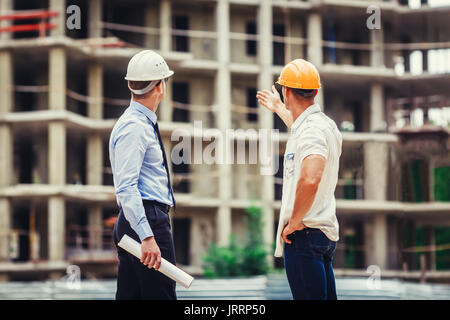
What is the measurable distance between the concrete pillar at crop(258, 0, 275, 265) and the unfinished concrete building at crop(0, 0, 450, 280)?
0.16 ft

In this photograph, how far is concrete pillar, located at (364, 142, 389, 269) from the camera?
31.8 meters

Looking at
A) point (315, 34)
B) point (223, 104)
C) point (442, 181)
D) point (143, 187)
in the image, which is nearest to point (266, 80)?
point (223, 104)

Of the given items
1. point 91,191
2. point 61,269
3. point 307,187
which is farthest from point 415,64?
point 307,187

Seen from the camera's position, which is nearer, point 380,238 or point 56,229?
point 56,229

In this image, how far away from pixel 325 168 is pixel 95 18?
87.5 feet

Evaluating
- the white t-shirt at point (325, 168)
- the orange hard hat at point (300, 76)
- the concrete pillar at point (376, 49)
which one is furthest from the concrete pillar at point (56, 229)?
the orange hard hat at point (300, 76)

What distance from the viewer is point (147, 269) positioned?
4.66 meters

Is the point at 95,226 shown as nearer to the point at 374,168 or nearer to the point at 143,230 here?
the point at 374,168

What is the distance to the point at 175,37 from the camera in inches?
1265

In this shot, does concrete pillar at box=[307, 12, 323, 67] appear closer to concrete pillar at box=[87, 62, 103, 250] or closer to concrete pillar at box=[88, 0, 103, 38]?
concrete pillar at box=[88, 0, 103, 38]

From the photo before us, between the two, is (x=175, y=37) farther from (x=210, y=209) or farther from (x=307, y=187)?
(x=307, y=187)

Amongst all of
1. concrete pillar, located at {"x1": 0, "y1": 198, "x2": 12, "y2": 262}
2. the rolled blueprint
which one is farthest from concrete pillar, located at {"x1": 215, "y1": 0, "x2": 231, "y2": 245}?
the rolled blueprint

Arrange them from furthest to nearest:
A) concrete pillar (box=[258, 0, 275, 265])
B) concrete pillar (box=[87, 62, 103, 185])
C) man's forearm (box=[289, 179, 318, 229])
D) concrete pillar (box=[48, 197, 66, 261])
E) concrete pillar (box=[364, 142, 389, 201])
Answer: concrete pillar (box=[364, 142, 389, 201]) → concrete pillar (box=[258, 0, 275, 265]) → concrete pillar (box=[87, 62, 103, 185]) → concrete pillar (box=[48, 197, 66, 261]) → man's forearm (box=[289, 179, 318, 229])

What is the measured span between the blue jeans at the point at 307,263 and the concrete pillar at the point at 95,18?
26.4 m
